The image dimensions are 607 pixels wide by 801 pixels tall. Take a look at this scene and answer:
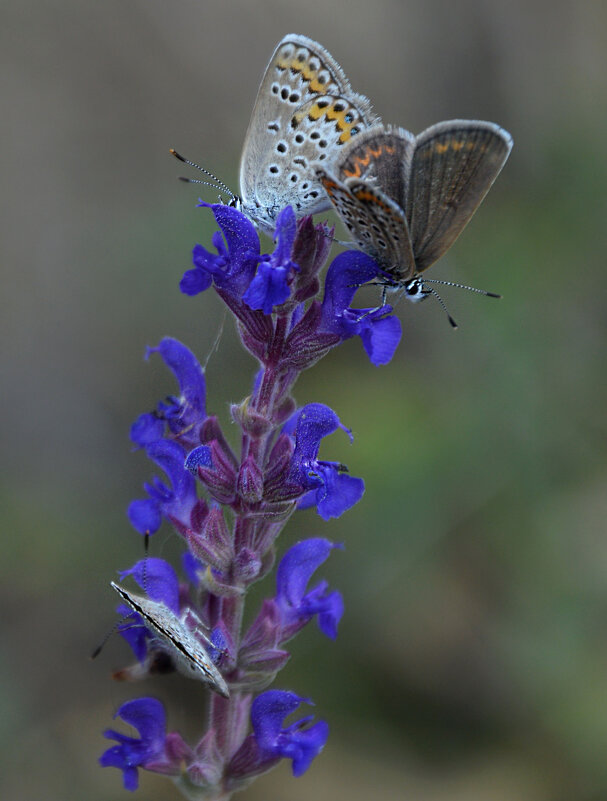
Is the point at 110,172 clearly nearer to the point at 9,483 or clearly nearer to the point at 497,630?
the point at 9,483

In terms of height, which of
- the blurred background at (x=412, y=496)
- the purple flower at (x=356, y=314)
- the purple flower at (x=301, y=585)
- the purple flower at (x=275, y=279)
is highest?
the purple flower at (x=275, y=279)

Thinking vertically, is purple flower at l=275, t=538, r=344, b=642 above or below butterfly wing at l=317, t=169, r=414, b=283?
below

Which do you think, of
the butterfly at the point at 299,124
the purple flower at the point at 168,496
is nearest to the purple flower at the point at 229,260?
the butterfly at the point at 299,124

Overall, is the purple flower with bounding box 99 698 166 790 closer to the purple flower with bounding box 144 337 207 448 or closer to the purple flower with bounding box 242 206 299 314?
the purple flower with bounding box 144 337 207 448

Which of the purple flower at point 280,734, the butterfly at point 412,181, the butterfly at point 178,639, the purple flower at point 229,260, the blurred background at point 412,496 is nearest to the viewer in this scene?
the butterfly at point 178,639

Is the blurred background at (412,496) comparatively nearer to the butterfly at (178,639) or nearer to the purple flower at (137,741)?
the purple flower at (137,741)

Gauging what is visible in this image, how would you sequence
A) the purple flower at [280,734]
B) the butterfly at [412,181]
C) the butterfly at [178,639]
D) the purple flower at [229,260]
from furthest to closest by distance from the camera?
the purple flower at [280,734]
the purple flower at [229,260]
the butterfly at [412,181]
the butterfly at [178,639]

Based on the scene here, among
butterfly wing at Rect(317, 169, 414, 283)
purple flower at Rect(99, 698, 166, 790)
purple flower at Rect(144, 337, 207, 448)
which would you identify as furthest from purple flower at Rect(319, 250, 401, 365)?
purple flower at Rect(99, 698, 166, 790)
